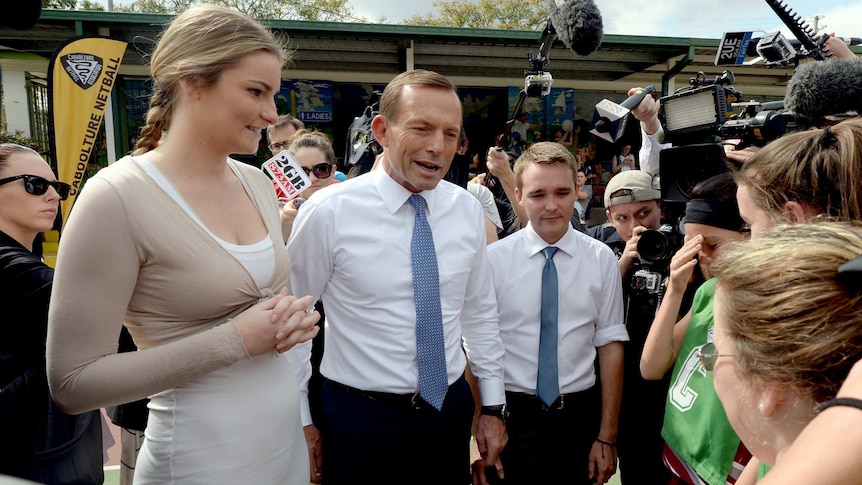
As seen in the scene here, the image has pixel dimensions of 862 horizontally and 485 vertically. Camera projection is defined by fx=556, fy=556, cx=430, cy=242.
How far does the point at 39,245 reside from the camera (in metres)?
2.36

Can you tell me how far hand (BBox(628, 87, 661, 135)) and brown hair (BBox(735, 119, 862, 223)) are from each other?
4.30 feet

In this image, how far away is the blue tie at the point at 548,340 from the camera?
7.37 ft

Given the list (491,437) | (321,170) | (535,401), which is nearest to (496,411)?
(491,437)

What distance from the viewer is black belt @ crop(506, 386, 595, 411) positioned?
227cm

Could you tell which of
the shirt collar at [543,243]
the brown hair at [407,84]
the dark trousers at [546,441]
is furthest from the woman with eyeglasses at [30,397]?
the shirt collar at [543,243]

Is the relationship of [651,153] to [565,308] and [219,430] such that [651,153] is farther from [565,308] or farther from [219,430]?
[219,430]

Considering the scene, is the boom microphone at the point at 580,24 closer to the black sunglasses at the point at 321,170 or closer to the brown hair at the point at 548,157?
the brown hair at the point at 548,157

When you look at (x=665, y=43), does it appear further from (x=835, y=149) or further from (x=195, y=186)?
(x=195, y=186)

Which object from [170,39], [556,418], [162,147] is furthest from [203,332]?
[556,418]

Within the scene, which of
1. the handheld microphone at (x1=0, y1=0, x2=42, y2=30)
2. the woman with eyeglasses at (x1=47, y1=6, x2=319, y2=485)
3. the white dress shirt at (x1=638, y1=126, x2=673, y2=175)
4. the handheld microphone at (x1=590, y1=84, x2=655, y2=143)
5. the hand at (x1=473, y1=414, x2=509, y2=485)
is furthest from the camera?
the white dress shirt at (x1=638, y1=126, x2=673, y2=175)

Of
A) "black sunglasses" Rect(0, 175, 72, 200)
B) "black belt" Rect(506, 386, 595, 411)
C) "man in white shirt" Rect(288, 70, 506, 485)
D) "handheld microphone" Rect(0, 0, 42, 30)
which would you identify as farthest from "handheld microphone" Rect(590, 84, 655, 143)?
"black sunglasses" Rect(0, 175, 72, 200)

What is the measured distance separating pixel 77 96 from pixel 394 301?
750 cm

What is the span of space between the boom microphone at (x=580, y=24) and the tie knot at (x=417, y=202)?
2.72 ft

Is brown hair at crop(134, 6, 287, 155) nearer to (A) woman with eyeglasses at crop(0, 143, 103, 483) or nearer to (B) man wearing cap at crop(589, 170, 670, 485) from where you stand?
(A) woman with eyeglasses at crop(0, 143, 103, 483)
